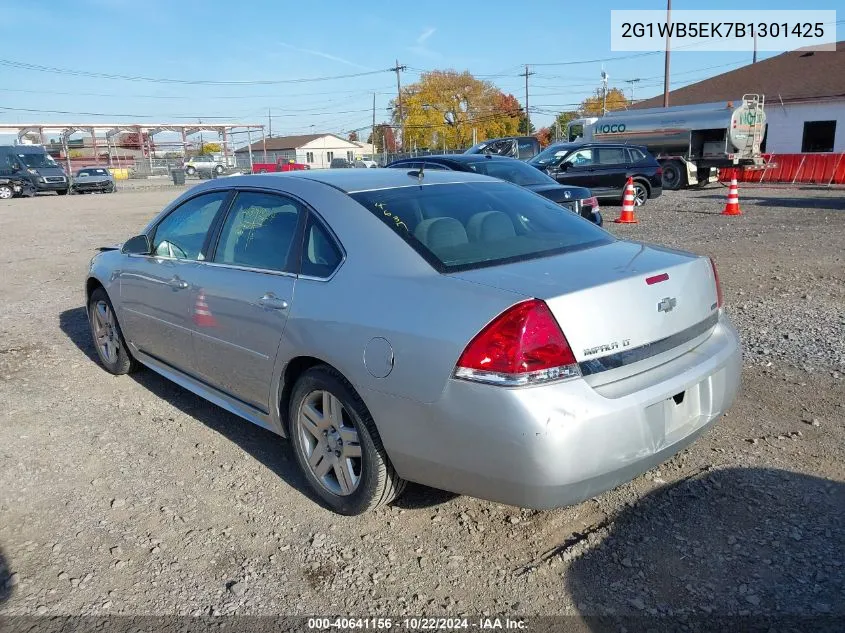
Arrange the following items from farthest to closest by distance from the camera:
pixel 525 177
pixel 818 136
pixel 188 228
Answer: pixel 818 136, pixel 525 177, pixel 188 228

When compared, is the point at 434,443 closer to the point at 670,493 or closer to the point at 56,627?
the point at 670,493

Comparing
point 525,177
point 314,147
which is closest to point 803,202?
point 525,177

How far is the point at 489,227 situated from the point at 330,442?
132 cm

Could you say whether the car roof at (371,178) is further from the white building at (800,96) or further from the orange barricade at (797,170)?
the white building at (800,96)

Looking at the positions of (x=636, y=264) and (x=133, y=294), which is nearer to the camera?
(x=636, y=264)

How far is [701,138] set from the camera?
24828 mm

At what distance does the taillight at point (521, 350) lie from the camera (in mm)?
2490

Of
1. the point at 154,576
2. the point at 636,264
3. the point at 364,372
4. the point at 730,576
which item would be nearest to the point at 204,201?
the point at 364,372

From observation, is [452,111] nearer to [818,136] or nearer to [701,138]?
[818,136]

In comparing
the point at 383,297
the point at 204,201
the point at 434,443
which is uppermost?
the point at 204,201

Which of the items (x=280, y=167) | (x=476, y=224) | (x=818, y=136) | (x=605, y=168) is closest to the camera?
(x=476, y=224)

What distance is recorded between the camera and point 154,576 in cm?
284

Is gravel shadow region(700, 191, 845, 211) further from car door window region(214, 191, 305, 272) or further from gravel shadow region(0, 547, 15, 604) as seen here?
gravel shadow region(0, 547, 15, 604)

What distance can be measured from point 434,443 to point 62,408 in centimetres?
322
